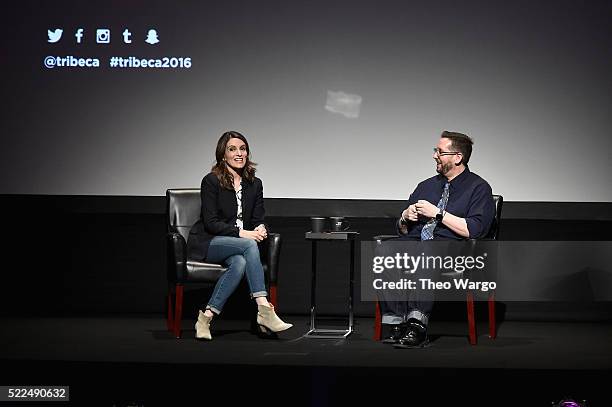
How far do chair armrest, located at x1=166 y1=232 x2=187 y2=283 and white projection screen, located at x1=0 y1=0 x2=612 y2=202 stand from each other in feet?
2.87

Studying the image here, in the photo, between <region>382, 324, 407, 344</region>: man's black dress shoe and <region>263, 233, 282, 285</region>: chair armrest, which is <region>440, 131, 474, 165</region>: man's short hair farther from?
<region>263, 233, 282, 285</region>: chair armrest

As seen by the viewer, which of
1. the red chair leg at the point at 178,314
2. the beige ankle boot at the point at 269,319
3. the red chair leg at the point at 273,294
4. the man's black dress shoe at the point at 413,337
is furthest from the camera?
the red chair leg at the point at 273,294

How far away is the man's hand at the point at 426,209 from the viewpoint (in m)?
4.80

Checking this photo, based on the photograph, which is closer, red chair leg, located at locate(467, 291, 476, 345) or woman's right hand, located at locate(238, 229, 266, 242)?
red chair leg, located at locate(467, 291, 476, 345)

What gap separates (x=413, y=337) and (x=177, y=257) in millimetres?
1236

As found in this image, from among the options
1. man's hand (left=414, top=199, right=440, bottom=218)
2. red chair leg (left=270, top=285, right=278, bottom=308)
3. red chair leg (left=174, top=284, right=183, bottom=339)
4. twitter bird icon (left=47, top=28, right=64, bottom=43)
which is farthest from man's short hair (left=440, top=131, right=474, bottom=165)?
twitter bird icon (left=47, top=28, right=64, bottom=43)

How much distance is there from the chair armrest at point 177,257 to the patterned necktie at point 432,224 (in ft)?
3.88

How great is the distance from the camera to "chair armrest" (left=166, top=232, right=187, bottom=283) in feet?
16.5

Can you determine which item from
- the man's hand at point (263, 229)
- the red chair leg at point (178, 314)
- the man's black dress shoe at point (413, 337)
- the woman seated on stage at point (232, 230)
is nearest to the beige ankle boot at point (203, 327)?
the woman seated on stage at point (232, 230)

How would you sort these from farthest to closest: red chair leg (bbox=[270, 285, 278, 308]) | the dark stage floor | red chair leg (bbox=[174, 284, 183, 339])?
red chair leg (bbox=[270, 285, 278, 308]) → red chair leg (bbox=[174, 284, 183, 339]) → the dark stage floor

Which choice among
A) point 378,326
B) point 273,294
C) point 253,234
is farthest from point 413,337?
point 253,234

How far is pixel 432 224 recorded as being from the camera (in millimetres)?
4973

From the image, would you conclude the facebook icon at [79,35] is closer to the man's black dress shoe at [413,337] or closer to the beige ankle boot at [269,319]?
the beige ankle boot at [269,319]

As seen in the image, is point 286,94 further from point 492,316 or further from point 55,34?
point 492,316
